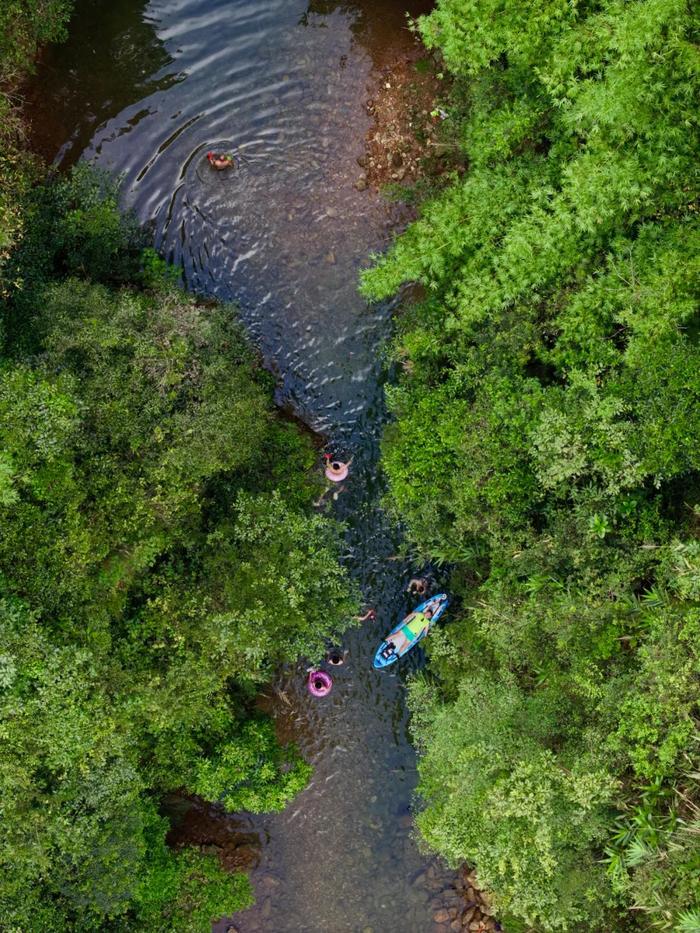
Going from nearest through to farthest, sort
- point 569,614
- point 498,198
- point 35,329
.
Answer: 1. point 569,614
2. point 498,198
3. point 35,329

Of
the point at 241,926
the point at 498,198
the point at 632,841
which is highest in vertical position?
the point at 498,198

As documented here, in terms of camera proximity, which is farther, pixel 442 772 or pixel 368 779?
pixel 368 779

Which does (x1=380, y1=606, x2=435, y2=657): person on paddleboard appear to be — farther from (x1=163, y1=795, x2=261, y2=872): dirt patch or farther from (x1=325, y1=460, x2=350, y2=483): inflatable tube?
(x1=163, y1=795, x2=261, y2=872): dirt patch

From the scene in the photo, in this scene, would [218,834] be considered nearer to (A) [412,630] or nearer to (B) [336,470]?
(A) [412,630]

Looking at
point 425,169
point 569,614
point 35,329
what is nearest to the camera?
point 569,614

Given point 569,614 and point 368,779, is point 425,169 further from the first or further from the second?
point 368,779

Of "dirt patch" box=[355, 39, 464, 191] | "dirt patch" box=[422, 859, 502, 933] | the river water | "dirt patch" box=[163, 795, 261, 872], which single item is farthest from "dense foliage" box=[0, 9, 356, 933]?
"dirt patch" box=[355, 39, 464, 191]

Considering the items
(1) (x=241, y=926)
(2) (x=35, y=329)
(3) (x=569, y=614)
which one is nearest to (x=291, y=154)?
(2) (x=35, y=329)
